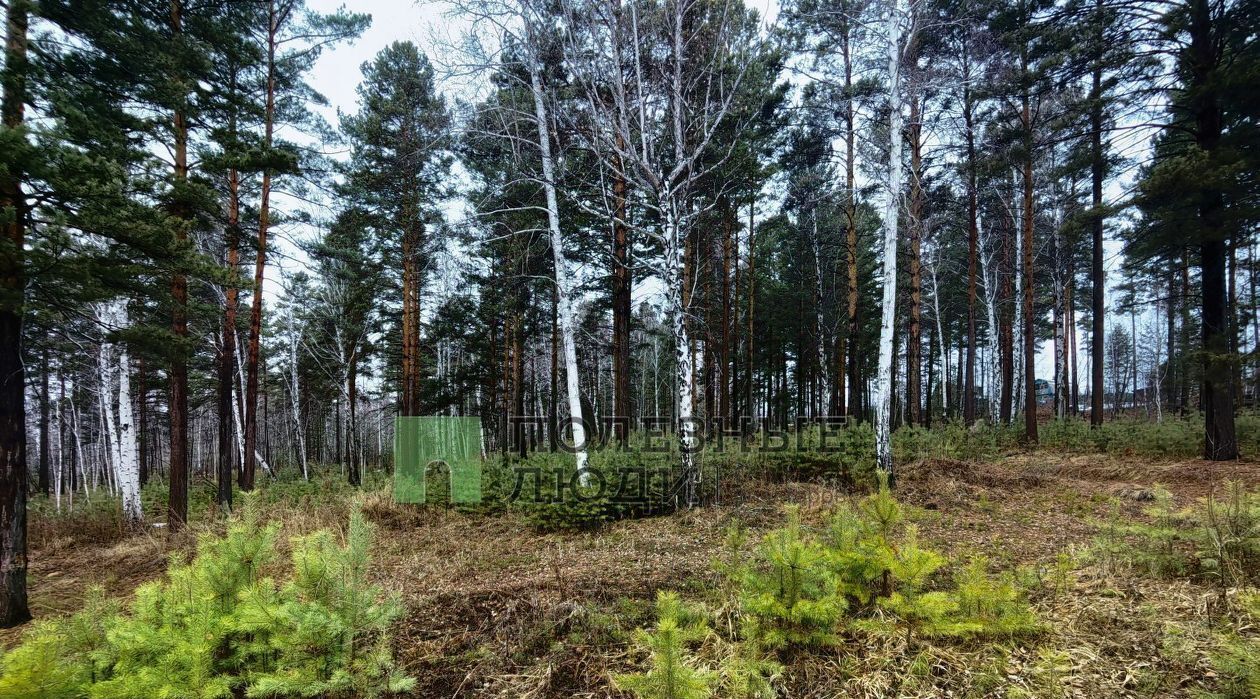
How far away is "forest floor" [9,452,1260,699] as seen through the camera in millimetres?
2541

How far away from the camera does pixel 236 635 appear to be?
8.93ft

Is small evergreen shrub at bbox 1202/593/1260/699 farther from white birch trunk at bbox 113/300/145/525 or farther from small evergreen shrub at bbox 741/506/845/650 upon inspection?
white birch trunk at bbox 113/300/145/525

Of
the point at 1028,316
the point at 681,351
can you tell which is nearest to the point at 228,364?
the point at 681,351

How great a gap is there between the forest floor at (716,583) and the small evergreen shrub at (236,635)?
0.58m

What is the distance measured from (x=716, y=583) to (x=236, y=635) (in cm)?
336

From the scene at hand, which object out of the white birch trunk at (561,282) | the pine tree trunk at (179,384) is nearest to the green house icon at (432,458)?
the white birch trunk at (561,282)

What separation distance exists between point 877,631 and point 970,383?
20042 millimetres

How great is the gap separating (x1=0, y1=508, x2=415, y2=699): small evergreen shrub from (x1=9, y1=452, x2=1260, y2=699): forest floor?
576mm

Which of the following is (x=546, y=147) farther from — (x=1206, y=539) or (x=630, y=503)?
(x=1206, y=539)

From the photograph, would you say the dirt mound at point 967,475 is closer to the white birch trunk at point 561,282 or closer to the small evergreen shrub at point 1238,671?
the white birch trunk at point 561,282

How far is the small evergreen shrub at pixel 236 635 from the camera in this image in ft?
7.38

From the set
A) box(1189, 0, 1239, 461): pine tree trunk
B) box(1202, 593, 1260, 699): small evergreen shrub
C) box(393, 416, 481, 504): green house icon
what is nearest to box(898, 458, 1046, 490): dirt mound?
box(1189, 0, 1239, 461): pine tree trunk

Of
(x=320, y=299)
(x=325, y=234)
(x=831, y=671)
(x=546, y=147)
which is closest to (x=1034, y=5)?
(x=546, y=147)

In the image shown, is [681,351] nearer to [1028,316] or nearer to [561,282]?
[561,282]
